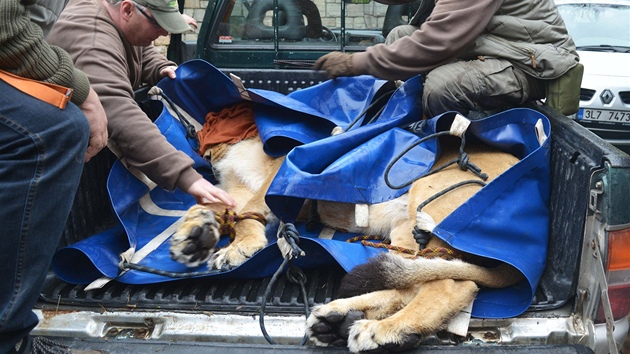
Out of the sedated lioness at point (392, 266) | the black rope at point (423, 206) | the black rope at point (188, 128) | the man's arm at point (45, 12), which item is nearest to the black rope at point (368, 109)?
the sedated lioness at point (392, 266)

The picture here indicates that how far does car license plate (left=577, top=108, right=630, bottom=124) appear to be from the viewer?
739 centimetres

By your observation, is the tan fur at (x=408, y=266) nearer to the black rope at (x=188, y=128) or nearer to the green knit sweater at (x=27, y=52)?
the black rope at (x=188, y=128)

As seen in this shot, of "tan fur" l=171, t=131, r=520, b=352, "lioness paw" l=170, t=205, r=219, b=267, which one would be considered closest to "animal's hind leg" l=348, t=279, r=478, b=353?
"tan fur" l=171, t=131, r=520, b=352

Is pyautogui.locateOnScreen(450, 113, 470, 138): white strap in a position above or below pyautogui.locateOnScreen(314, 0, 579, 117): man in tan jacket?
below

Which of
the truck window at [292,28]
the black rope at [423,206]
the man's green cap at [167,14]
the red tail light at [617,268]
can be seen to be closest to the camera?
the red tail light at [617,268]

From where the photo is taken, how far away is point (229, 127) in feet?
13.1

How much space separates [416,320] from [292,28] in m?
3.38

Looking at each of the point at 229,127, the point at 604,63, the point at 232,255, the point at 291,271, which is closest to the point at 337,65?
the point at 229,127

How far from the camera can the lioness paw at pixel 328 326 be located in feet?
7.43

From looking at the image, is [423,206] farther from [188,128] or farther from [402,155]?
[188,128]

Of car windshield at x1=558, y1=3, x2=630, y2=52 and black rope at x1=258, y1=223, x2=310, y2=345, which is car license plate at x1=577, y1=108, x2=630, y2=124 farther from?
black rope at x1=258, y1=223, x2=310, y2=345

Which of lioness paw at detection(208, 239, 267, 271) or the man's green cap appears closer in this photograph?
lioness paw at detection(208, 239, 267, 271)

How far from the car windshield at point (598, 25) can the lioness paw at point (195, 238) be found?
6.69 m

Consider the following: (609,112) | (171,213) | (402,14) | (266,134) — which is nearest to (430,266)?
(266,134)
